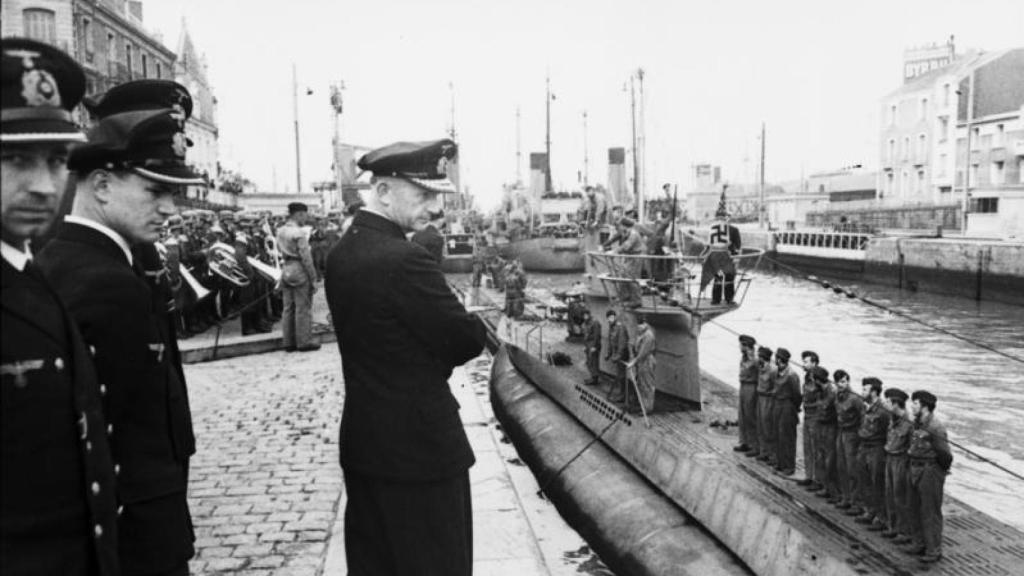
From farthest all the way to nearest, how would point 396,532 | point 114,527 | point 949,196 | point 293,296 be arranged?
point 949,196 < point 293,296 < point 396,532 < point 114,527

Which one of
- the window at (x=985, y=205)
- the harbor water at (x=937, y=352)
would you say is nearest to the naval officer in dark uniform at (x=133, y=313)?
the harbor water at (x=937, y=352)

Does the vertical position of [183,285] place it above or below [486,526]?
above

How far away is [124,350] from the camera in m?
3.07

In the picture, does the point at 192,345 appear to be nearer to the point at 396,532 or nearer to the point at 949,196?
the point at 396,532

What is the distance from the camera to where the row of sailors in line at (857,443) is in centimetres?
736

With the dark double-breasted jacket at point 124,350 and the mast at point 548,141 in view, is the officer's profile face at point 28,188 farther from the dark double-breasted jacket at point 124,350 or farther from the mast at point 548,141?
the mast at point 548,141

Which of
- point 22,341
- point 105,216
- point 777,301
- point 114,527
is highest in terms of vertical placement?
point 105,216

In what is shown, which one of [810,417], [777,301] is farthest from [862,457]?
[777,301]

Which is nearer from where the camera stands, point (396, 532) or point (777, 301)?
point (396, 532)

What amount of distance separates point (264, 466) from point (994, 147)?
52098 millimetres

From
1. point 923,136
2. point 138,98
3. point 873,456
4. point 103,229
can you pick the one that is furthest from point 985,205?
point 103,229

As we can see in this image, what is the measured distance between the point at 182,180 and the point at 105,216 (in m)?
0.31

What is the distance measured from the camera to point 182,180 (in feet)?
11.1

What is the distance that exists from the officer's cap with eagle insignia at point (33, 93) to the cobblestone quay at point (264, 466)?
393 centimetres
